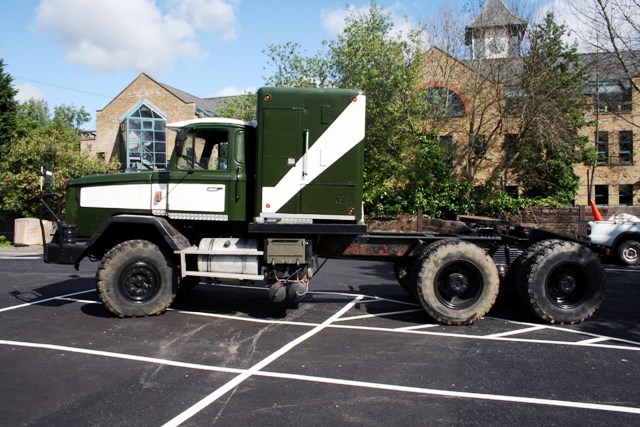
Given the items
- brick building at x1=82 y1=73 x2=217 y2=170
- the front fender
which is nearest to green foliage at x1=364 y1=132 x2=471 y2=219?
the front fender

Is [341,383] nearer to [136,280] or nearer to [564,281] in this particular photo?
[136,280]

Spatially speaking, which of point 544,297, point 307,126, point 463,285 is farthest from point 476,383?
point 307,126

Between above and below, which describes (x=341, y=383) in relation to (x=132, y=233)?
below

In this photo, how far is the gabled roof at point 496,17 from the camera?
19375mm

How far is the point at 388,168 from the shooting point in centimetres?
1920

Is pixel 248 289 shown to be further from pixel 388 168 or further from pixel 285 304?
pixel 388 168

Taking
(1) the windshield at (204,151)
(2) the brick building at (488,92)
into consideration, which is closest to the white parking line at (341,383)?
(1) the windshield at (204,151)

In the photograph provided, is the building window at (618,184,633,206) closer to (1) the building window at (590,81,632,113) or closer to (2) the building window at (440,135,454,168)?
(1) the building window at (590,81,632,113)

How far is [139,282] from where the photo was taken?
6656 millimetres

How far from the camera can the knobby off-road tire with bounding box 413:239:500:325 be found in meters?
6.41

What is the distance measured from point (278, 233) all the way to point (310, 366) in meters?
2.09

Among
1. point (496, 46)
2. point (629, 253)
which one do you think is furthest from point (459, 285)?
point (496, 46)

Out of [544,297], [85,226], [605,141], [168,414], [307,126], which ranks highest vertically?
[605,141]

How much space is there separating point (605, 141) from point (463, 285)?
27.9 m
